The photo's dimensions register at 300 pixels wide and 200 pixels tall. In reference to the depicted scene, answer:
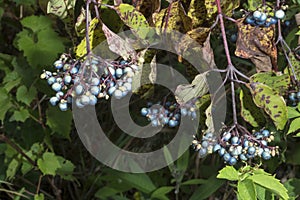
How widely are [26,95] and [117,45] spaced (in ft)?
2.94

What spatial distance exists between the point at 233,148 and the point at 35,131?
1027mm

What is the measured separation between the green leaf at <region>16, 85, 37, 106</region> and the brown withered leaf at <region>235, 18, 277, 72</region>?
883 millimetres

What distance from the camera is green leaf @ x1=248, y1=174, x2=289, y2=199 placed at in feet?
3.75

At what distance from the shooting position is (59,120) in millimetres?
2016

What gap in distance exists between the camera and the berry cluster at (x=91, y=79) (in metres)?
1.06

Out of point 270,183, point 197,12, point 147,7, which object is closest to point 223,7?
point 197,12

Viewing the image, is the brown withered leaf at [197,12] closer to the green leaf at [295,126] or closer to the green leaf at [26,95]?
the green leaf at [295,126]

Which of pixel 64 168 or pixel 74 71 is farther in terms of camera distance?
pixel 64 168

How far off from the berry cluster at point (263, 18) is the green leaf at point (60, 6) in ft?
1.13

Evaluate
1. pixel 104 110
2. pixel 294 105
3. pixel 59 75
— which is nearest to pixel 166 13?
pixel 59 75

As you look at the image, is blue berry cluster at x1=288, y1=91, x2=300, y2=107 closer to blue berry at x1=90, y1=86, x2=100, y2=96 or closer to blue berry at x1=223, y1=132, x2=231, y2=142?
blue berry at x1=223, y1=132, x2=231, y2=142

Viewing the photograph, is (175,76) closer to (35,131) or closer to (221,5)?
(221,5)

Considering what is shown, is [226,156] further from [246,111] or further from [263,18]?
[263,18]

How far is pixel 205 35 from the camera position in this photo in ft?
4.00
